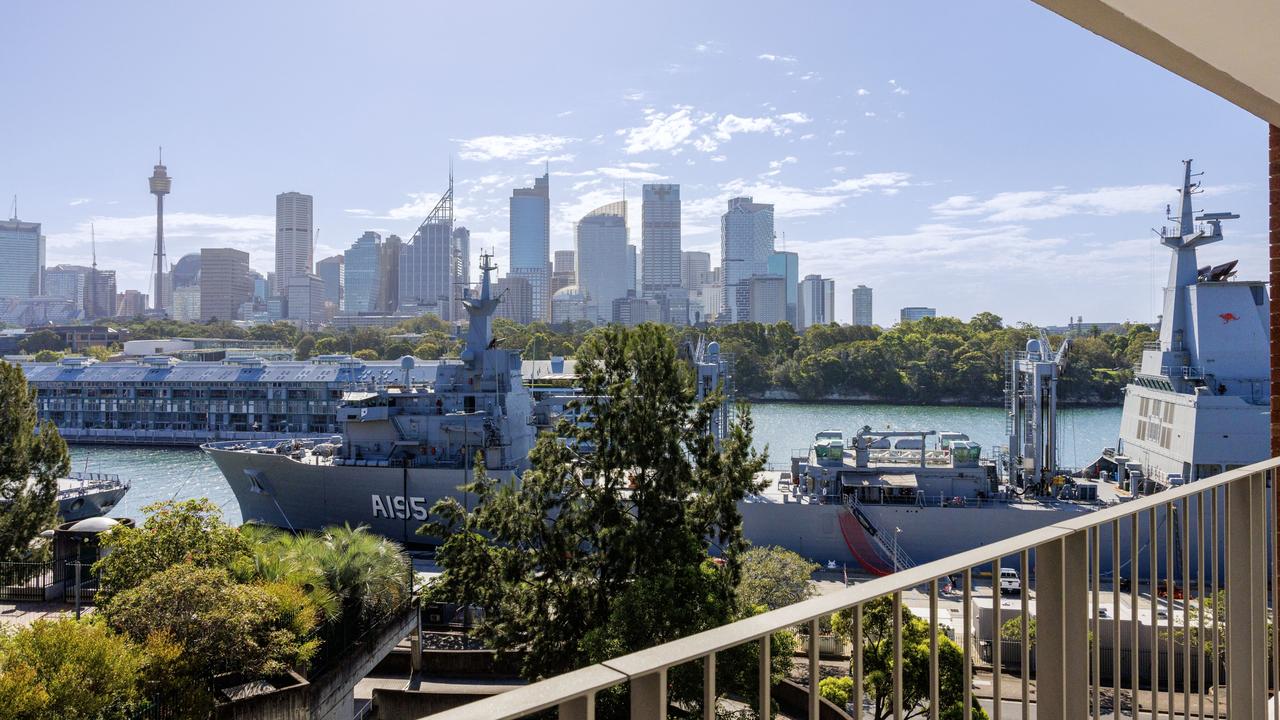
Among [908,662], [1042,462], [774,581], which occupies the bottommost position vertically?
[774,581]

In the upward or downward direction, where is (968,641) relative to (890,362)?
downward

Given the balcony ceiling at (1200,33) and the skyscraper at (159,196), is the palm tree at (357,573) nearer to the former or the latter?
the balcony ceiling at (1200,33)

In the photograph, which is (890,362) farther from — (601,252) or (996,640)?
(601,252)

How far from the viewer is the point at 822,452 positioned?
18219 millimetres

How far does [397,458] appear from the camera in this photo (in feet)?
63.8

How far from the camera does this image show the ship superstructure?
17547 millimetres

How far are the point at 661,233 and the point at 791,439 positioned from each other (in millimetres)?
87784

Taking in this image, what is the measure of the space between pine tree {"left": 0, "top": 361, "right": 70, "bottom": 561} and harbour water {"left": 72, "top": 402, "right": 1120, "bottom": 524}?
33.1 ft

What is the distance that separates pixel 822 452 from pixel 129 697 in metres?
14.8

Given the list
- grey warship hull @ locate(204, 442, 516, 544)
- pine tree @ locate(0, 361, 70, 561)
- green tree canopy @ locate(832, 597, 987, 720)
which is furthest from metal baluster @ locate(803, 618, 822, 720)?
grey warship hull @ locate(204, 442, 516, 544)

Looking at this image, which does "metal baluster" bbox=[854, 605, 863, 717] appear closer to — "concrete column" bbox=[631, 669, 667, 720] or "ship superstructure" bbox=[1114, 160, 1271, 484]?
"concrete column" bbox=[631, 669, 667, 720]

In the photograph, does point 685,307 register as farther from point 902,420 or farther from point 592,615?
point 592,615

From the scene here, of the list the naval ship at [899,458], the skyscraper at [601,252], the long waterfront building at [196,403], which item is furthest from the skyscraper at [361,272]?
the naval ship at [899,458]

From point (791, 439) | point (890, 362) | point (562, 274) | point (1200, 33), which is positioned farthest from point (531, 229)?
point (1200, 33)
